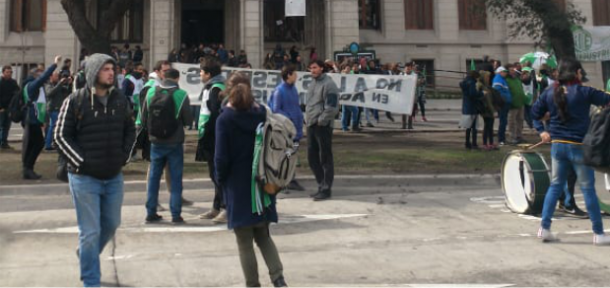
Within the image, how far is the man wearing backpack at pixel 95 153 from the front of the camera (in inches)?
196

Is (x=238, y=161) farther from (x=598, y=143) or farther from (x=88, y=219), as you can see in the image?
(x=598, y=143)

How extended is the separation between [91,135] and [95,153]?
154 millimetres

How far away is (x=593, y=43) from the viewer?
29375 mm

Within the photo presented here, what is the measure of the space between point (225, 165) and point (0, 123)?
38.4 feet

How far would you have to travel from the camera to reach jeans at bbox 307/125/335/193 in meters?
9.49

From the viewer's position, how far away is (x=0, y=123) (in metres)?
14.6

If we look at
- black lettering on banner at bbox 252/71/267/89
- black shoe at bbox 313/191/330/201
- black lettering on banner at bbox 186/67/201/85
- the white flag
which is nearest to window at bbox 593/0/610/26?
the white flag

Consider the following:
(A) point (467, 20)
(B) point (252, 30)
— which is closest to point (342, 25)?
(B) point (252, 30)

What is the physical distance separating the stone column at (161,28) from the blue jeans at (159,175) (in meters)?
21.7

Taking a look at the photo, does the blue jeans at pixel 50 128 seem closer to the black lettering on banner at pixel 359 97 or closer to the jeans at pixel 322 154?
the jeans at pixel 322 154

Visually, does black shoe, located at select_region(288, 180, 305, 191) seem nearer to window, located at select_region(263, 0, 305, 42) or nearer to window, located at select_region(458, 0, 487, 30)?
window, located at select_region(263, 0, 305, 42)

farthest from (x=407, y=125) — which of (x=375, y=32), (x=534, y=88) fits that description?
→ (x=375, y=32)

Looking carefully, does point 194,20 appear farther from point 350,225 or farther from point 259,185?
point 259,185

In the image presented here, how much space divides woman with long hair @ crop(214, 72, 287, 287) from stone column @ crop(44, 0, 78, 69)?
2755cm
